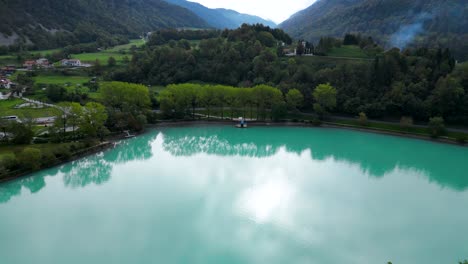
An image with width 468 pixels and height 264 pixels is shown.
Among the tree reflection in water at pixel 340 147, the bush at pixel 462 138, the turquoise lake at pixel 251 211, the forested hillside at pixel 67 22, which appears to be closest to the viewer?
the turquoise lake at pixel 251 211

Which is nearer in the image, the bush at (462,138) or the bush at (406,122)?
the bush at (462,138)

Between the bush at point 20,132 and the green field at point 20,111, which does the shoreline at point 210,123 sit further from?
the green field at point 20,111

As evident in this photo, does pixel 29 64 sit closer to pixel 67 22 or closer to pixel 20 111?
pixel 20 111

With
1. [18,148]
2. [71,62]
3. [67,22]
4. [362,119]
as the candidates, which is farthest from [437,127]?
[67,22]

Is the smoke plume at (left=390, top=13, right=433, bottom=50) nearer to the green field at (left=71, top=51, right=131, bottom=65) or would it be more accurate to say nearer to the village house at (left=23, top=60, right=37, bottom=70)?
the green field at (left=71, top=51, right=131, bottom=65)

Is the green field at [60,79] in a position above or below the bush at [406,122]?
above

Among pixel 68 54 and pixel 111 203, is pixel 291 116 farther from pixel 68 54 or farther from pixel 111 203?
pixel 68 54

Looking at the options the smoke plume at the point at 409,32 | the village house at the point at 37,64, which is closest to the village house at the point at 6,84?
the village house at the point at 37,64

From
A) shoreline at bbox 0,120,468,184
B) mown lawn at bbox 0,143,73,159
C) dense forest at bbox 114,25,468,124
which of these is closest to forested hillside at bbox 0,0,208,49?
dense forest at bbox 114,25,468,124
